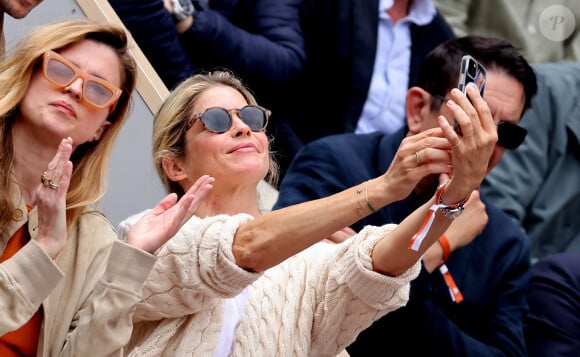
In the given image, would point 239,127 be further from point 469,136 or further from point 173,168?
point 469,136

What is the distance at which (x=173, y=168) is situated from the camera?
3715 mm

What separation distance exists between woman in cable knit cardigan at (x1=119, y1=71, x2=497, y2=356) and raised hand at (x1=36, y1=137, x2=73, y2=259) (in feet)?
0.64

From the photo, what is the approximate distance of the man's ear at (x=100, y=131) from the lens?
3.57 metres

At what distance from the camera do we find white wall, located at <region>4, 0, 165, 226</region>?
13.3 feet

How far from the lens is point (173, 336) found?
11.1 feet

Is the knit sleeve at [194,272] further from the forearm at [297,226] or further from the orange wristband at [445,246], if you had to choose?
the orange wristband at [445,246]

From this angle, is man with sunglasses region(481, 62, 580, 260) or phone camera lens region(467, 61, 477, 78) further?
man with sunglasses region(481, 62, 580, 260)

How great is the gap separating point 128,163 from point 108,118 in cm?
45

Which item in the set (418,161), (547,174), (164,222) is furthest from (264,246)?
(547,174)

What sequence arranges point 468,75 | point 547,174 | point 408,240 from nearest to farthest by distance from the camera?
point 468,75 → point 408,240 → point 547,174

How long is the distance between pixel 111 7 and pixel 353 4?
1210 millimetres

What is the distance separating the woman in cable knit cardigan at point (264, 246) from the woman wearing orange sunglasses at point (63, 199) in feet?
0.46

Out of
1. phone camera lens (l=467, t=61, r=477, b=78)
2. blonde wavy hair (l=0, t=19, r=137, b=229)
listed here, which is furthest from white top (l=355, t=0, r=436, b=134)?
phone camera lens (l=467, t=61, r=477, b=78)

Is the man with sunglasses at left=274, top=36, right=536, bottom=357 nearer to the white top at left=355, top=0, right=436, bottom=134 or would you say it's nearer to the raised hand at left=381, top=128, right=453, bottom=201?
→ the white top at left=355, top=0, right=436, bottom=134
